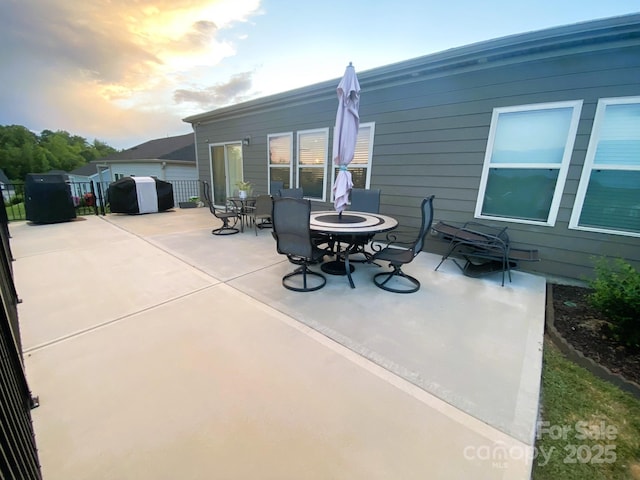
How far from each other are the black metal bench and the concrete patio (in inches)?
14.1

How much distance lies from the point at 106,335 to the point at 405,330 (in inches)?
100

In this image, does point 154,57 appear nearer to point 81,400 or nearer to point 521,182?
point 81,400

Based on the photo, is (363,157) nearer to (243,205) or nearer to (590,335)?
(243,205)

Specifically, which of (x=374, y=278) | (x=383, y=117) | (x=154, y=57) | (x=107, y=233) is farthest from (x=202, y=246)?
(x=154, y=57)

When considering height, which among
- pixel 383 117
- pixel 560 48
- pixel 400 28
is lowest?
pixel 383 117

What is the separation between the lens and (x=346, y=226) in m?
3.01

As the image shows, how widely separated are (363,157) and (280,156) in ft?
8.04

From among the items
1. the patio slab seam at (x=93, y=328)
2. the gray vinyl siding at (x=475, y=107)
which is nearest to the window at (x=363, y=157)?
the gray vinyl siding at (x=475, y=107)

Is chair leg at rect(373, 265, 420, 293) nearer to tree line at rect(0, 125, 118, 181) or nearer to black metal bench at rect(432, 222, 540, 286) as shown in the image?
black metal bench at rect(432, 222, 540, 286)

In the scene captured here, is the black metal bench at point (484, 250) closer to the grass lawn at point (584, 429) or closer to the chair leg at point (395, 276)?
the chair leg at point (395, 276)

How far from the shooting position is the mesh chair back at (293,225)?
2.64 m

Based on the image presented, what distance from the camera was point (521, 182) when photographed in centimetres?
357

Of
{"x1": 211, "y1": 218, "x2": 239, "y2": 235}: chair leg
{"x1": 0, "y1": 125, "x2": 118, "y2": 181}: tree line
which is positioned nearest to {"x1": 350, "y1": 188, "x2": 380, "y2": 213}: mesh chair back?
{"x1": 211, "y1": 218, "x2": 239, "y2": 235}: chair leg

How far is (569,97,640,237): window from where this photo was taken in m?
2.88
